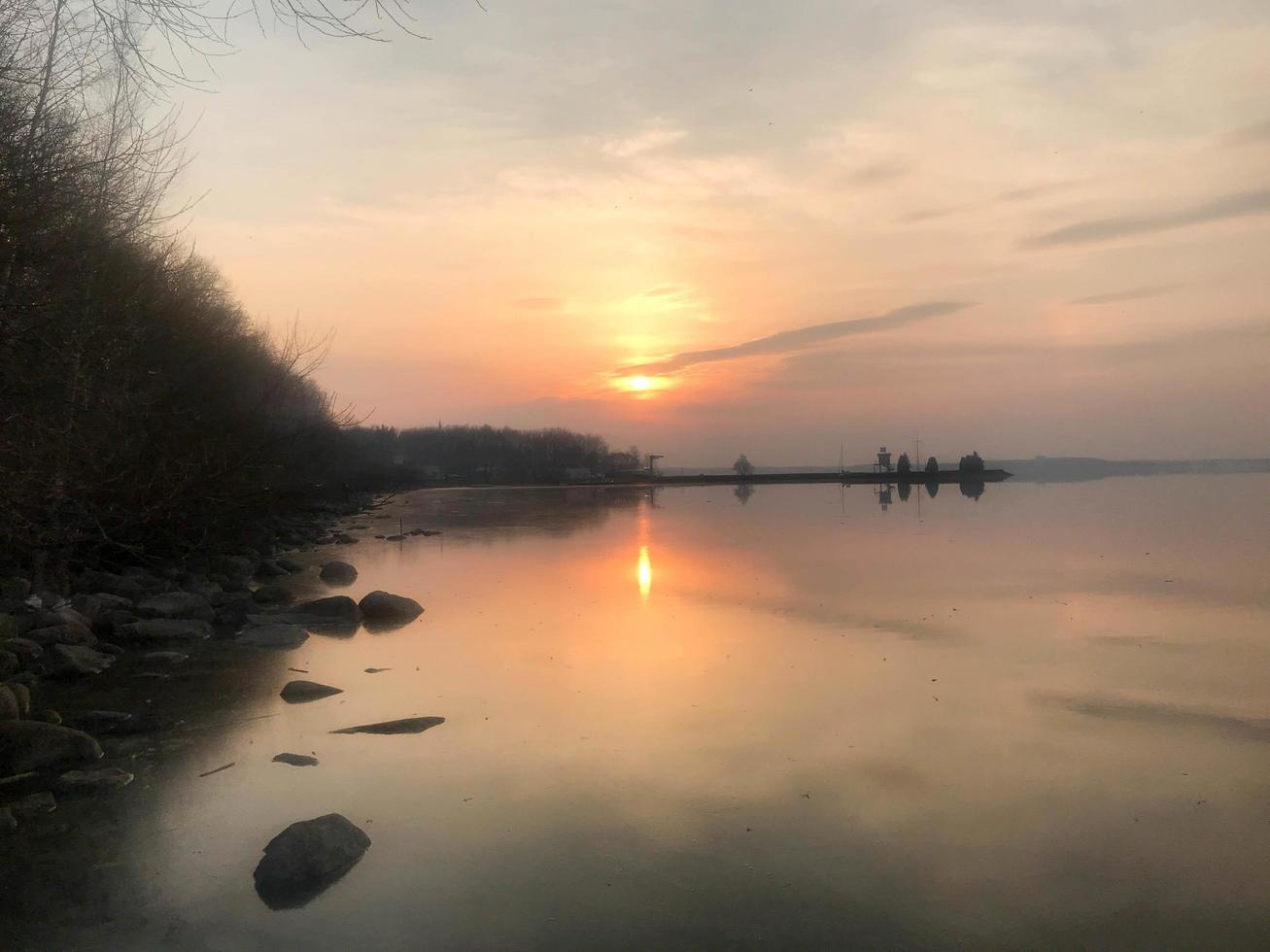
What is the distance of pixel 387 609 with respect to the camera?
15320mm

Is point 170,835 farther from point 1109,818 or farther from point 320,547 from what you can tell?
point 320,547

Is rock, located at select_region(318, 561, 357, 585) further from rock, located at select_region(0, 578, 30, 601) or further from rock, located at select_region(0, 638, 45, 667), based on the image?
rock, located at select_region(0, 638, 45, 667)

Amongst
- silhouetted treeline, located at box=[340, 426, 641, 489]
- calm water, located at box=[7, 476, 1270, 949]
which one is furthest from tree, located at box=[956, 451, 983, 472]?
calm water, located at box=[7, 476, 1270, 949]

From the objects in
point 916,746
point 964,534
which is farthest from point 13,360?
point 964,534

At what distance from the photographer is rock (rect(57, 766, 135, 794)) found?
23.3 ft

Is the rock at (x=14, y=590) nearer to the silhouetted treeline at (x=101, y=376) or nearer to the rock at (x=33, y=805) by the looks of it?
the silhouetted treeline at (x=101, y=376)

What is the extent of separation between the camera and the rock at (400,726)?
8852 mm

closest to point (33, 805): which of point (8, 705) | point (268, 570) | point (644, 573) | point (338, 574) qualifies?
point (8, 705)

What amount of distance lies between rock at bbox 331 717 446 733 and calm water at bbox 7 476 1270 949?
0.20 m

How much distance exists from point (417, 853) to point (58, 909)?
2.05m

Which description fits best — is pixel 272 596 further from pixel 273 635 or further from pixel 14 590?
pixel 14 590

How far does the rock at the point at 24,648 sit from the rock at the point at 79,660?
18cm

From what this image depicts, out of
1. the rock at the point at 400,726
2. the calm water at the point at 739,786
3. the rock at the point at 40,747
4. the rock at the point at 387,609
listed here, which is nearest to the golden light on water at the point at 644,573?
the calm water at the point at 739,786

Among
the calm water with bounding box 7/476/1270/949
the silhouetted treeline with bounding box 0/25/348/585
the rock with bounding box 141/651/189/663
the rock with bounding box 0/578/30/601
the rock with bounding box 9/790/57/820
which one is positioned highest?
the silhouetted treeline with bounding box 0/25/348/585
